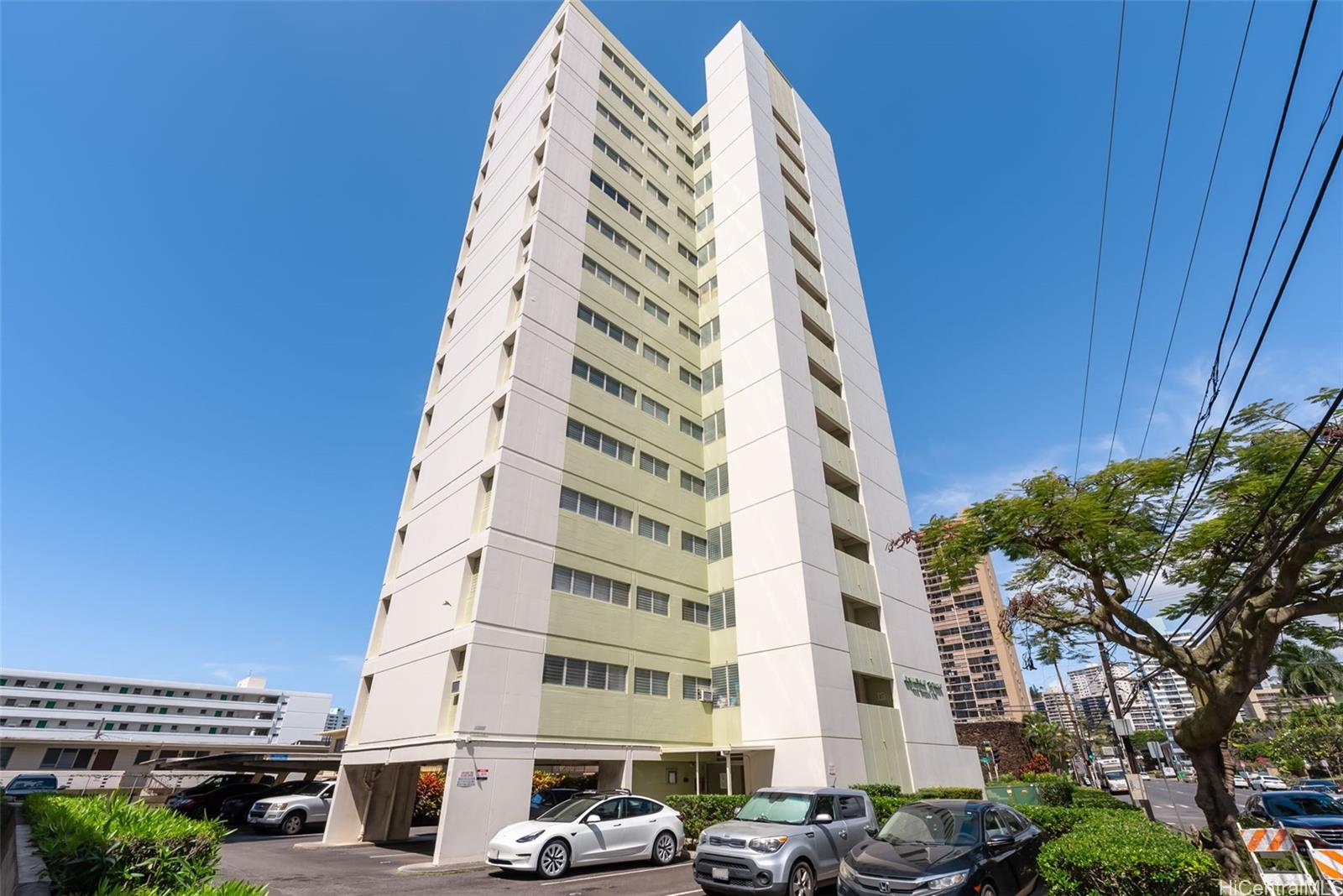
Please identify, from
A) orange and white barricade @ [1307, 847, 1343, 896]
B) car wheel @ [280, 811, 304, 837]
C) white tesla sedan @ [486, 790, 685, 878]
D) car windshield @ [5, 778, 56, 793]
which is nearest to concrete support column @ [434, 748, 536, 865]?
white tesla sedan @ [486, 790, 685, 878]

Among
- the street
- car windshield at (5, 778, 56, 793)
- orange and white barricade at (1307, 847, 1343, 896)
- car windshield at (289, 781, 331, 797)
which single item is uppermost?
car windshield at (5, 778, 56, 793)

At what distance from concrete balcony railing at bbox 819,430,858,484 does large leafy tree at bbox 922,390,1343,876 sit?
11.2 m

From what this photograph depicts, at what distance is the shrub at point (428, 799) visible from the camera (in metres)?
26.7

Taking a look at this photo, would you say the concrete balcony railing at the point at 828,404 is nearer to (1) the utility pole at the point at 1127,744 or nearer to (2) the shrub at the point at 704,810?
(1) the utility pole at the point at 1127,744

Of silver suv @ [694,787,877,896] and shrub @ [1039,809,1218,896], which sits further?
silver suv @ [694,787,877,896]

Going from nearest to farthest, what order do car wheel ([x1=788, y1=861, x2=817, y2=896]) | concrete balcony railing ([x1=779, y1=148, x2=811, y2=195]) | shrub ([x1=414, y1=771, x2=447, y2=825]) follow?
car wheel ([x1=788, y1=861, x2=817, y2=896]), shrub ([x1=414, y1=771, x2=447, y2=825]), concrete balcony railing ([x1=779, y1=148, x2=811, y2=195])

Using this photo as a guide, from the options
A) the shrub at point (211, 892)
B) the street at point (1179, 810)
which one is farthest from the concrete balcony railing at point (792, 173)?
the shrub at point (211, 892)

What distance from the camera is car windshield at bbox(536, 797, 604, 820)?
13180 millimetres

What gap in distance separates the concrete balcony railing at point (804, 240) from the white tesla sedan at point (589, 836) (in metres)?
29.2

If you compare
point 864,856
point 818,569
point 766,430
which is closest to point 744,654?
point 818,569

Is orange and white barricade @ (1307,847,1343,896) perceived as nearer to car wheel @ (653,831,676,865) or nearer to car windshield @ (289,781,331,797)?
car wheel @ (653,831,676,865)

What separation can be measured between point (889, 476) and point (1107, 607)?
1795 cm

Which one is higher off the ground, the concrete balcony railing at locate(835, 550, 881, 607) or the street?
the concrete balcony railing at locate(835, 550, 881, 607)

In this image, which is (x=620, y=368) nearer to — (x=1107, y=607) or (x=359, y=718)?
(x=359, y=718)
